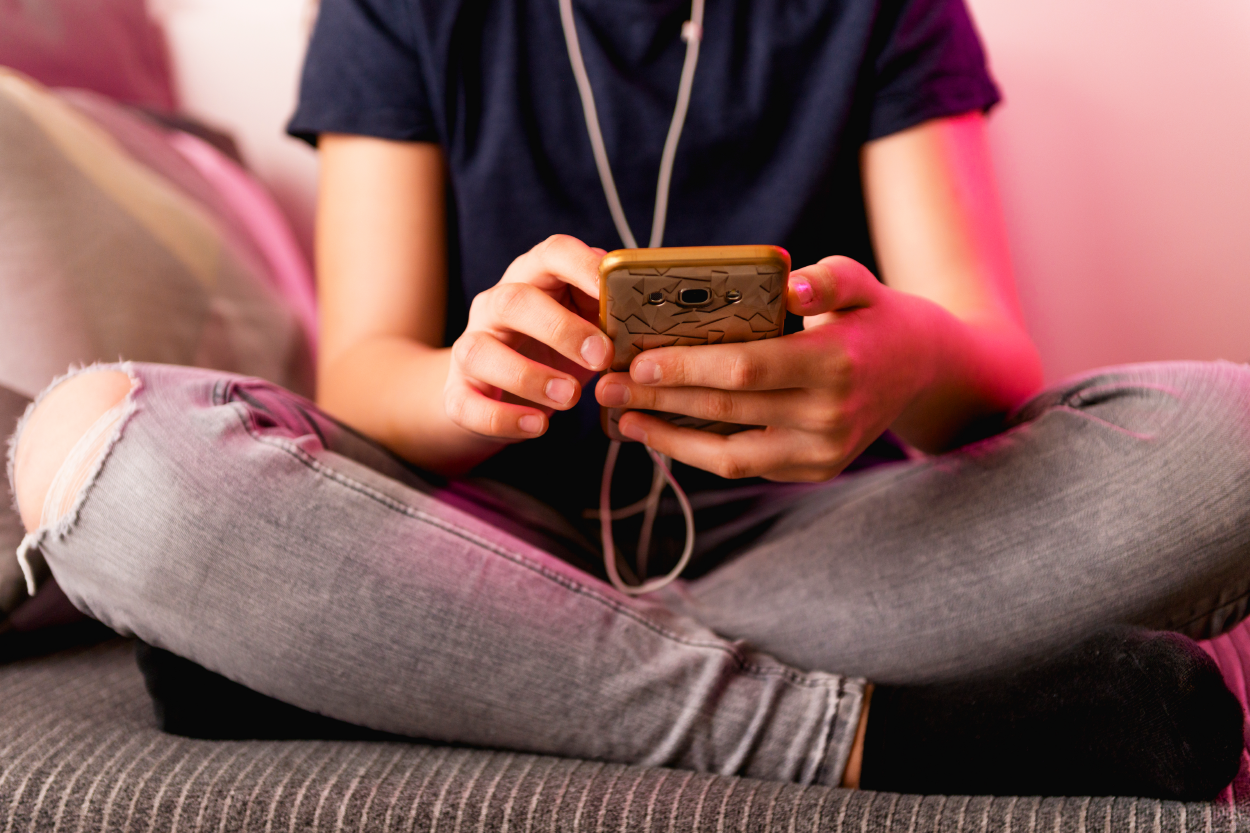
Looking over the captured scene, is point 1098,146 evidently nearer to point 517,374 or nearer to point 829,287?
point 829,287

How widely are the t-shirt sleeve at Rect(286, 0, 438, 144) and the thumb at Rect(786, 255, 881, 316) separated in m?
0.44

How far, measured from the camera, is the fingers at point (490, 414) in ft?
1.45

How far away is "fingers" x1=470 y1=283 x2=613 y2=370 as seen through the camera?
0.40 m

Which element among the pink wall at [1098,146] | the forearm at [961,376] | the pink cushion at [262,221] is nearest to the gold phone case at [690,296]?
the forearm at [961,376]

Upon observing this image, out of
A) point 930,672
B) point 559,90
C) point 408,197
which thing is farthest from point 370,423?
point 930,672

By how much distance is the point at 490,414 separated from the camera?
445 mm

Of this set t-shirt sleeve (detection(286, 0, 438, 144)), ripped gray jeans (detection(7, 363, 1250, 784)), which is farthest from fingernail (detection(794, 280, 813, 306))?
t-shirt sleeve (detection(286, 0, 438, 144))

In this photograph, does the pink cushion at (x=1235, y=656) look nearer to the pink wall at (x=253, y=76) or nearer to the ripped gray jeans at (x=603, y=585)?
the ripped gray jeans at (x=603, y=585)

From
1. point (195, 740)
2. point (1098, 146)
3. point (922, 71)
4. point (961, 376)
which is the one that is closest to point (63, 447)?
point (195, 740)

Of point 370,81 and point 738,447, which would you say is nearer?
point 738,447

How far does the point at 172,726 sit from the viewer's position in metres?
0.51

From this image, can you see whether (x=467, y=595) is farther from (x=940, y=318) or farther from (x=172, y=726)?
(x=940, y=318)

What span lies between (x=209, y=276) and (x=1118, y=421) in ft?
2.47

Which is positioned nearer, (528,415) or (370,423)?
(528,415)
